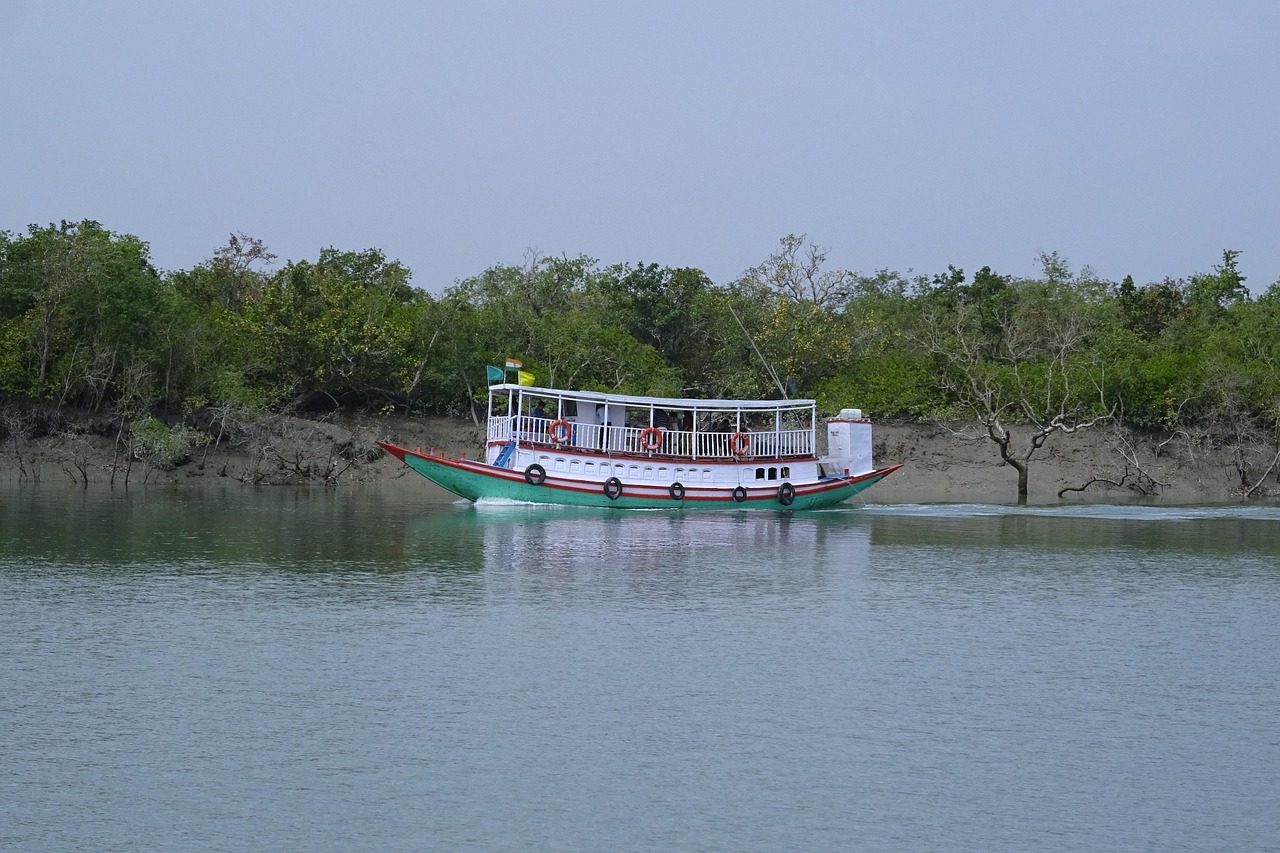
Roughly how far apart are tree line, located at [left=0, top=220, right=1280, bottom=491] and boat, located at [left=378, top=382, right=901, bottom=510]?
398 inches

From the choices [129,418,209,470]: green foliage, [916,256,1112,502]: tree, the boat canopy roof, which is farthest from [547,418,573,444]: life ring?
[916,256,1112,502]: tree

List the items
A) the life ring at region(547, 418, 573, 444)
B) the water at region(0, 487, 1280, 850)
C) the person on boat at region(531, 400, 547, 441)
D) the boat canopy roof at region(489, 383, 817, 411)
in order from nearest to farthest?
the water at region(0, 487, 1280, 850), the boat canopy roof at region(489, 383, 817, 411), the life ring at region(547, 418, 573, 444), the person on boat at region(531, 400, 547, 441)

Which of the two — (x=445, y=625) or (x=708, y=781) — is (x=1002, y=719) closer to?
(x=708, y=781)

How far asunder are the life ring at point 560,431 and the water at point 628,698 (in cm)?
1058

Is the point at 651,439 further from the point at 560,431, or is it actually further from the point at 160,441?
the point at 160,441

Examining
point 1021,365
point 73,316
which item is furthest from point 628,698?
point 1021,365

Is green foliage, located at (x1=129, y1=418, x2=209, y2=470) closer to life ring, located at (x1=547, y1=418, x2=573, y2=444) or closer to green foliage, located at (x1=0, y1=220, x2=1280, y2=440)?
green foliage, located at (x1=0, y1=220, x2=1280, y2=440)

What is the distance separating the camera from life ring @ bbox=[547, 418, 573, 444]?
4103cm

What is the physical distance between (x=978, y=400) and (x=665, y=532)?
25.1 metres

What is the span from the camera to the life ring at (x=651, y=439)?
4234cm

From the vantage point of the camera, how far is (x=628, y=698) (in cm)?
1695

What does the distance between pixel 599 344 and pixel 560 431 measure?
1851 cm

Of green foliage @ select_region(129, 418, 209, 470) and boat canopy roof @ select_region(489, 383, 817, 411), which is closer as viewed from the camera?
boat canopy roof @ select_region(489, 383, 817, 411)

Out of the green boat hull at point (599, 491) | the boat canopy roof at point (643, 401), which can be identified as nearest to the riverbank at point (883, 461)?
the green boat hull at point (599, 491)
